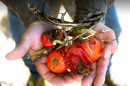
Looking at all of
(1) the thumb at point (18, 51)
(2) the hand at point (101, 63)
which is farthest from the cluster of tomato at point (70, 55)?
(1) the thumb at point (18, 51)

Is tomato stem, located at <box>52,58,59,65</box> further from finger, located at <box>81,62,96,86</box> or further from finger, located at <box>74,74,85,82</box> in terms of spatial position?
finger, located at <box>81,62,96,86</box>

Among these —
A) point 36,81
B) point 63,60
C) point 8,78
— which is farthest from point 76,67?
point 8,78

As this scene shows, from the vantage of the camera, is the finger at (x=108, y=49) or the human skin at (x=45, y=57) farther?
the finger at (x=108, y=49)

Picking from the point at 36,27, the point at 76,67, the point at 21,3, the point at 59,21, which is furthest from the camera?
the point at 21,3

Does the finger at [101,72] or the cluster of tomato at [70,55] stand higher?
the cluster of tomato at [70,55]

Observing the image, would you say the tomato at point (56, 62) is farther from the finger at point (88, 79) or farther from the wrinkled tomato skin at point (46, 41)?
the finger at point (88, 79)

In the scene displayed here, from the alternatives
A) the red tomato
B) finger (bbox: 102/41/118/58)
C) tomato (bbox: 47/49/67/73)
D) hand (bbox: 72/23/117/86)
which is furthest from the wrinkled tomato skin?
finger (bbox: 102/41/118/58)

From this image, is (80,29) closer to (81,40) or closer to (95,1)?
(81,40)

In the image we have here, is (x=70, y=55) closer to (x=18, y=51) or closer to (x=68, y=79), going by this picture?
(x=68, y=79)
